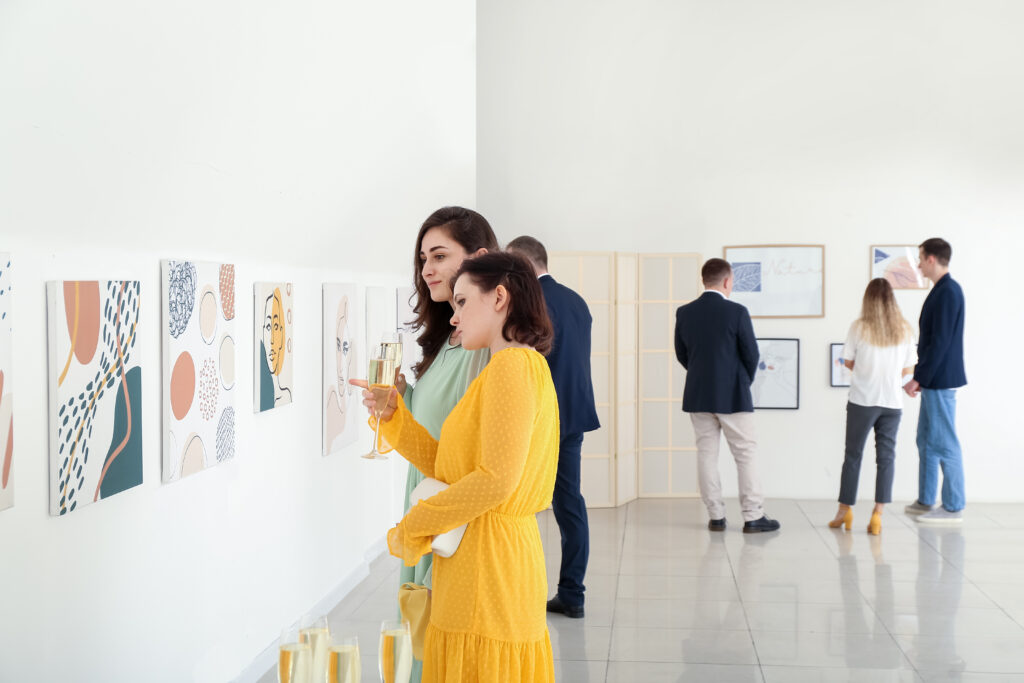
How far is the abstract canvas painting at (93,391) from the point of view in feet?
7.68

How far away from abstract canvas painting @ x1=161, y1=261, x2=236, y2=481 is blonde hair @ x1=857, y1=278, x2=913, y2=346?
4.30m

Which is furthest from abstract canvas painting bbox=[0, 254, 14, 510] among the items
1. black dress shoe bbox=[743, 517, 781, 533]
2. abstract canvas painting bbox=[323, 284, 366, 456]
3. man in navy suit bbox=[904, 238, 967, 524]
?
man in navy suit bbox=[904, 238, 967, 524]

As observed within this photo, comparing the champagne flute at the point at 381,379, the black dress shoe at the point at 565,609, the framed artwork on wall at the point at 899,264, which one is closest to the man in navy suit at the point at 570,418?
the black dress shoe at the point at 565,609

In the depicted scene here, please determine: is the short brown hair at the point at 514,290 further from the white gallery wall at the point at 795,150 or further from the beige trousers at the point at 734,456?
the white gallery wall at the point at 795,150

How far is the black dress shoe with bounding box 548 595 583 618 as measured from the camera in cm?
472

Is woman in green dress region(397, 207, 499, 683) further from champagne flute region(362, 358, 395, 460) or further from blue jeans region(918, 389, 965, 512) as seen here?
blue jeans region(918, 389, 965, 512)

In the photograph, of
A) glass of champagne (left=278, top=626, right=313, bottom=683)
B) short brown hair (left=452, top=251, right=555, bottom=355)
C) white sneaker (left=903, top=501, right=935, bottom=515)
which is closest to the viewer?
glass of champagne (left=278, top=626, right=313, bottom=683)

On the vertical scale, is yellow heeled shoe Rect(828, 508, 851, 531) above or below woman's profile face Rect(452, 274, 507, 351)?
below

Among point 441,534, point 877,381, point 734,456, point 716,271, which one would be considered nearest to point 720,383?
point 734,456

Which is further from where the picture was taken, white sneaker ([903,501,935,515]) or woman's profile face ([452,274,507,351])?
white sneaker ([903,501,935,515])

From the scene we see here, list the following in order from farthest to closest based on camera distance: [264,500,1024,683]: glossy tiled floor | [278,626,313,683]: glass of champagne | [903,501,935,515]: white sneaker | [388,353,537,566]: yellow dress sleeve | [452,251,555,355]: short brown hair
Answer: [903,501,935,515]: white sneaker, [264,500,1024,683]: glossy tiled floor, [452,251,555,355]: short brown hair, [388,353,537,566]: yellow dress sleeve, [278,626,313,683]: glass of champagne

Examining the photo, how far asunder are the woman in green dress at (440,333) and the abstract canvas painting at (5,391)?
0.88 meters

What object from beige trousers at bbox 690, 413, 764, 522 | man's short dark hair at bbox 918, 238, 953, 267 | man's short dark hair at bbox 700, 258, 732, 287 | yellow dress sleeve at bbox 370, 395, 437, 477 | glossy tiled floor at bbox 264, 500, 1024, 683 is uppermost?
man's short dark hair at bbox 918, 238, 953, 267

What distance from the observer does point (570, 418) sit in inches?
177
